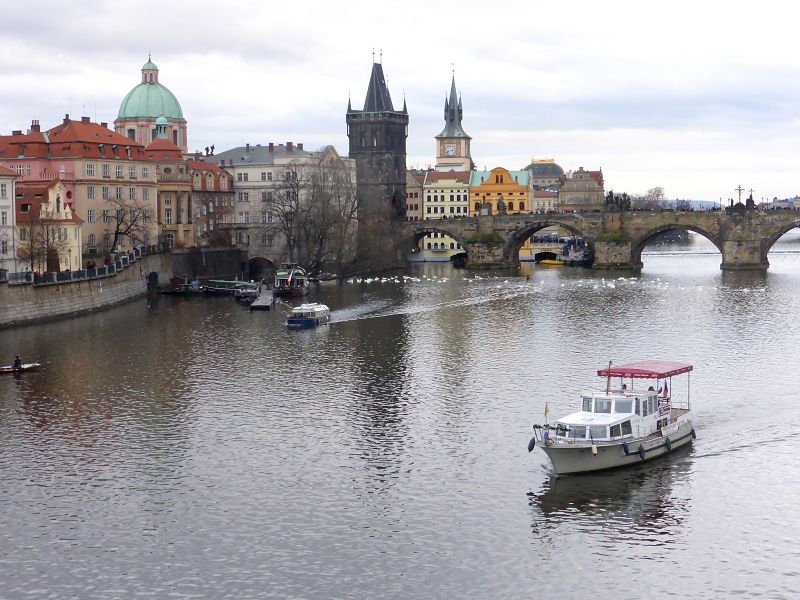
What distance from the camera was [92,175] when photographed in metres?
105

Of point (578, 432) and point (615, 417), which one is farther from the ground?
point (615, 417)

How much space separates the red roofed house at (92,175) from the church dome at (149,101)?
39.8 metres

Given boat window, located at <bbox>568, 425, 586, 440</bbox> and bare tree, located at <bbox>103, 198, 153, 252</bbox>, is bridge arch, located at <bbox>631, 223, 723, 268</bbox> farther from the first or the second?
boat window, located at <bbox>568, 425, 586, 440</bbox>

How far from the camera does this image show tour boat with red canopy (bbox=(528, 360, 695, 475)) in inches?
1527

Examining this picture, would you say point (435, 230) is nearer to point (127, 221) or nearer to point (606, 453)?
point (127, 221)

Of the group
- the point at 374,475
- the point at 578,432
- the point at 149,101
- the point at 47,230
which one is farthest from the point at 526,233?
the point at 374,475

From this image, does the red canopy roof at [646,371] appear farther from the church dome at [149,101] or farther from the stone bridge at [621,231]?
the church dome at [149,101]

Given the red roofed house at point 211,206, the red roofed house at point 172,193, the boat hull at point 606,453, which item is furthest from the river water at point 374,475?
the red roofed house at point 211,206

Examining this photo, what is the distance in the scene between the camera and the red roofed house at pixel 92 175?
103 metres

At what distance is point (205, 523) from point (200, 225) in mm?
91337

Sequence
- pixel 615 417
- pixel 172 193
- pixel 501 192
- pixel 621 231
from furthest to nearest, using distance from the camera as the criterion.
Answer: pixel 501 192, pixel 621 231, pixel 172 193, pixel 615 417

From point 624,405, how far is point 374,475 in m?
8.79

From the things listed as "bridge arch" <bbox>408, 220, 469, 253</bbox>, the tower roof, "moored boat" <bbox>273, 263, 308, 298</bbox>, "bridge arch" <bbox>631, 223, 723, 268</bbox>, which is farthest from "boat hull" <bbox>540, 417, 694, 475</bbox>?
the tower roof

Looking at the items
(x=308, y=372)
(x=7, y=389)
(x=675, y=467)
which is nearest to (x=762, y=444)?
(x=675, y=467)
